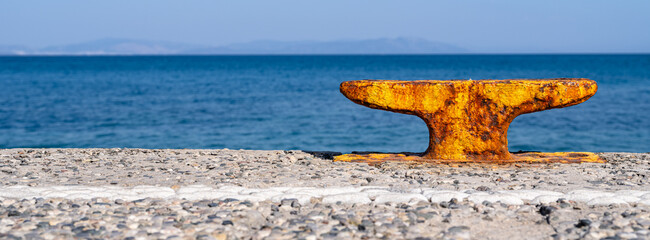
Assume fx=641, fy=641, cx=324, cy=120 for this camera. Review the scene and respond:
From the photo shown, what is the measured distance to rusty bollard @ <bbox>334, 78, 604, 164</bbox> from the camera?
5285mm

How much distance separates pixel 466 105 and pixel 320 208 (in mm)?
2139

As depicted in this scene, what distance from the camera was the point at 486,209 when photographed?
12.1ft

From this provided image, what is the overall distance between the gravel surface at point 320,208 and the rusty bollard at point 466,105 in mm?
257

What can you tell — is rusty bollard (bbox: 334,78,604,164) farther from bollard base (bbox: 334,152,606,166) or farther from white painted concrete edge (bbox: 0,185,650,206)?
white painted concrete edge (bbox: 0,185,650,206)

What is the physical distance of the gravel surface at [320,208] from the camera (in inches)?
128

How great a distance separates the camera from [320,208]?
373 centimetres

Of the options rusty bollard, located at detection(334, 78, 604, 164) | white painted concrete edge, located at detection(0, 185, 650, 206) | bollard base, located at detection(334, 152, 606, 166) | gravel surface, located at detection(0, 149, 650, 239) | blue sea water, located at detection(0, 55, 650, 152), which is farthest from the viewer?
blue sea water, located at detection(0, 55, 650, 152)

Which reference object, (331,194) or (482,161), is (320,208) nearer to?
(331,194)

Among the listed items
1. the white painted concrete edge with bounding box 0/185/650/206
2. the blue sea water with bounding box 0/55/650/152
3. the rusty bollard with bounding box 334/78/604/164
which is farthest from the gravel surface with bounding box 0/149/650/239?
the blue sea water with bounding box 0/55/650/152

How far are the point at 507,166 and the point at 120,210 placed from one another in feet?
Result: 10.1

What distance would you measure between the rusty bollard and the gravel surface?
0.26 metres

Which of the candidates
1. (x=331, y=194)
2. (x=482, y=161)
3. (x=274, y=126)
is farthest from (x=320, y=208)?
(x=274, y=126)

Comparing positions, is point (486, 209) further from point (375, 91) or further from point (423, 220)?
point (375, 91)

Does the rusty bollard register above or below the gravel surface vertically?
above
